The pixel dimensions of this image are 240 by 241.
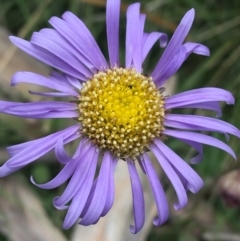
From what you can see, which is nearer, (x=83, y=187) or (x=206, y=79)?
(x=83, y=187)

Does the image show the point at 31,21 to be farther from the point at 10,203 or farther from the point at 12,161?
the point at 12,161

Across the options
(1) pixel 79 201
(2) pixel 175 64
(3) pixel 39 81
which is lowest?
(1) pixel 79 201

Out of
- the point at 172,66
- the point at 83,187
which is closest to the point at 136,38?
the point at 172,66

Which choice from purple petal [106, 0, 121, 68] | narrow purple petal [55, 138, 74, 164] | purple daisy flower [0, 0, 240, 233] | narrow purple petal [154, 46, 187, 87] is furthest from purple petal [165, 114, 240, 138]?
narrow purple petal [55, 138, 74, 164]

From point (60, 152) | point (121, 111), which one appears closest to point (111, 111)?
point (121, 111)

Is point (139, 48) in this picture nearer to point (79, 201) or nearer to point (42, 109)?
point (42, 109)

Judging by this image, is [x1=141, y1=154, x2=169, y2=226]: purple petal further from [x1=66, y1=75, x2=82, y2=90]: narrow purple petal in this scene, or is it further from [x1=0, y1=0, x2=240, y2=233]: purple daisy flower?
[x1=66, y1=75, x2=82, y2=90]: narrow purple petal

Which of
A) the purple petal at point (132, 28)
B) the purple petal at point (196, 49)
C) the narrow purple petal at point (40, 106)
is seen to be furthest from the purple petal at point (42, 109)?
the purple petal at point (196, 49)
